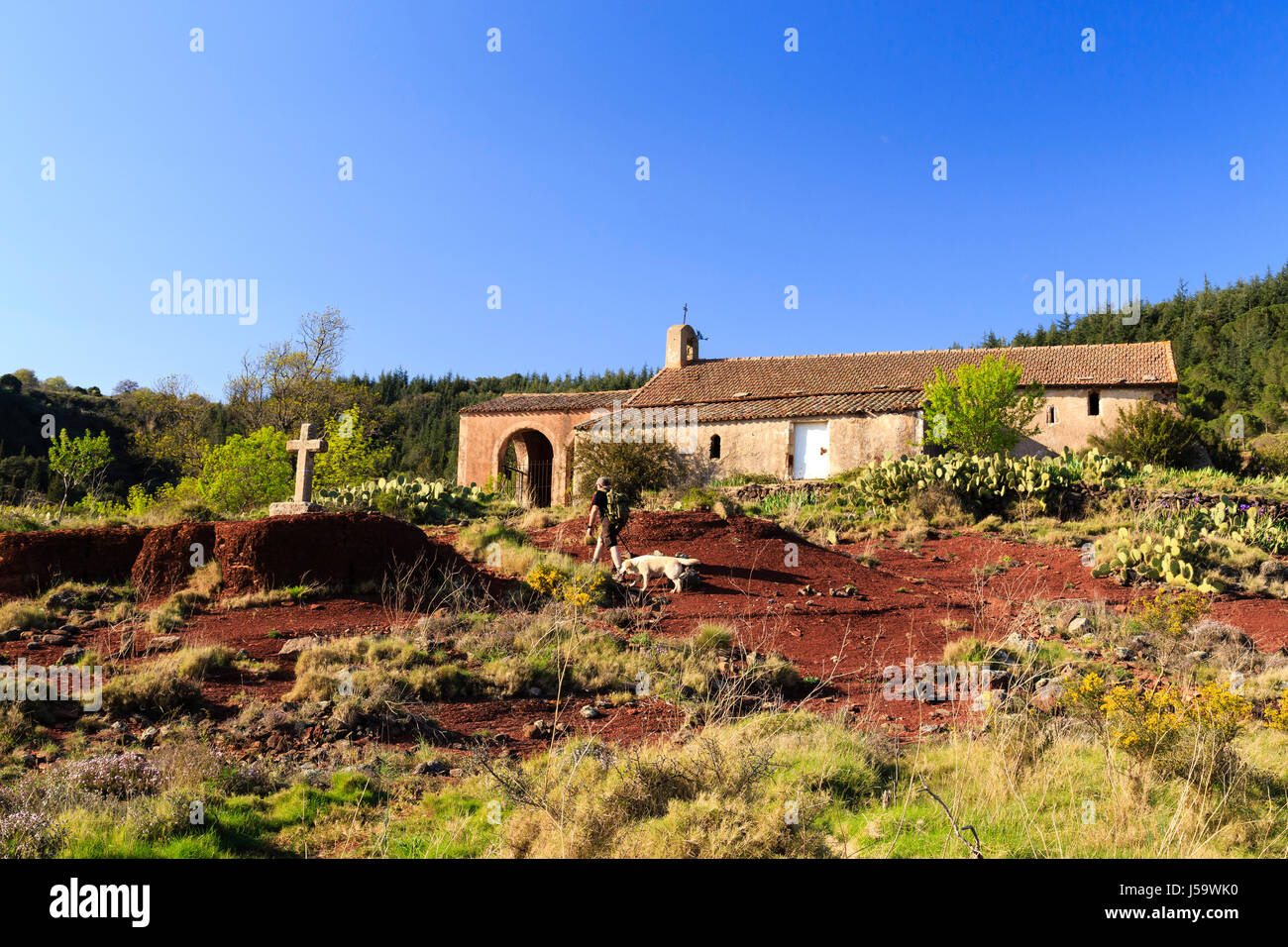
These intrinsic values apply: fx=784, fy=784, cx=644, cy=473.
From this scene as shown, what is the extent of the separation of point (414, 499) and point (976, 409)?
728 inches

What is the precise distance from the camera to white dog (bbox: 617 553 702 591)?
11653 millimetres

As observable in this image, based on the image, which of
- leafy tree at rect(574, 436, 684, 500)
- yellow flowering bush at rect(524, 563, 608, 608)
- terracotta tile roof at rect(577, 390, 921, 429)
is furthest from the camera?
leafy tree at rect(574, 436, 684, 500)

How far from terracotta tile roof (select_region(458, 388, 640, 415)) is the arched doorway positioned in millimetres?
1232

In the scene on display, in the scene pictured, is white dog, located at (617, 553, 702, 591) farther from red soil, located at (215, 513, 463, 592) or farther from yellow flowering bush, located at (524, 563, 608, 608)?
red soil, located at (215, 513, 463, 592)

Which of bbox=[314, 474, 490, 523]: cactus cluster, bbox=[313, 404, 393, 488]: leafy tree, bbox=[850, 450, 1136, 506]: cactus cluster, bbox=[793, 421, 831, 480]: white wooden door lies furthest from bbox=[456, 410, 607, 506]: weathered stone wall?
bbox=[850, 450, 1136, 506]: cactus cluster

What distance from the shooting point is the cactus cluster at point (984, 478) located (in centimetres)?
1852

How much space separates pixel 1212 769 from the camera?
4543mm

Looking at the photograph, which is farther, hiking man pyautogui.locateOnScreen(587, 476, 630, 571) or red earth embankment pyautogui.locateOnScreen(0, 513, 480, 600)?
hiking man pyautogui.locateOnScreen(587, 476, 630, 571)

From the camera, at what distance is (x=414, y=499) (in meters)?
18.3

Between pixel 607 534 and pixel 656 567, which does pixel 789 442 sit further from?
pixel 656 567

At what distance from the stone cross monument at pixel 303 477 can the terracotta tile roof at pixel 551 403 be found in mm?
19344

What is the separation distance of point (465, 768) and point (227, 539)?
689 centimetres

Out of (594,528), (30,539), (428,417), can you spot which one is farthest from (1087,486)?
(428,417)
